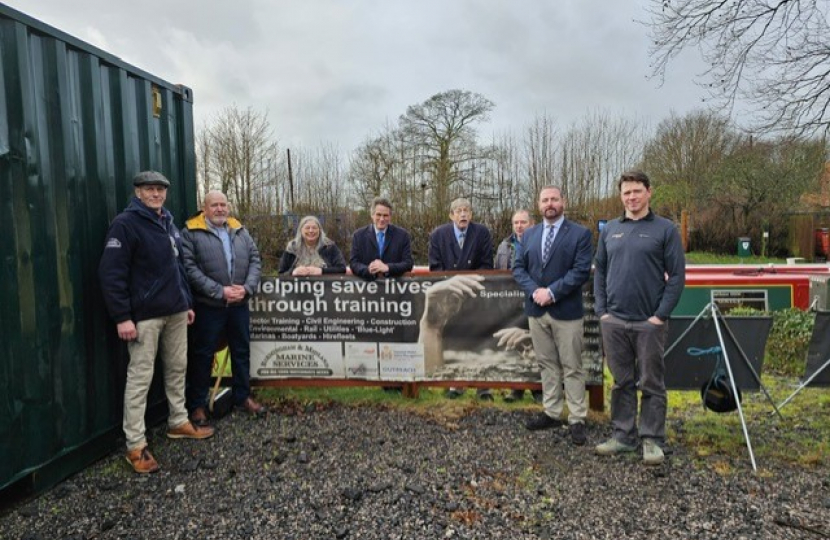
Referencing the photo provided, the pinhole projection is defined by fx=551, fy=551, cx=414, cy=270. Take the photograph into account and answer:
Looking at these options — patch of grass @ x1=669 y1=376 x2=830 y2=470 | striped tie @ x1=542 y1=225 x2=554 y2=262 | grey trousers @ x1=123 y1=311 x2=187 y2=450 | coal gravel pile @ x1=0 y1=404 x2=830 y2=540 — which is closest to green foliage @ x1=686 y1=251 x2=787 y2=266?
patch of grass @ x1=669 y1=376 x2=830 y2=470

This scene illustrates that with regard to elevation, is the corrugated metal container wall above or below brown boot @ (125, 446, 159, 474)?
above

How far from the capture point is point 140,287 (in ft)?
13.3

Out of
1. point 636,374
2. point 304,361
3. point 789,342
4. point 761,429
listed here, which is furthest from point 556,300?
point 789,342

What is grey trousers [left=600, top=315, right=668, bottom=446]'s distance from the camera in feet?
13.4

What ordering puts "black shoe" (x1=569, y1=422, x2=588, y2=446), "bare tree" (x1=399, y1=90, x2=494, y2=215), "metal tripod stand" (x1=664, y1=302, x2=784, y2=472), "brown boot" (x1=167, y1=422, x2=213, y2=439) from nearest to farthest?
"metal tripod stand" (x1=664, y1=302, x2=784, y2=472), "black shoe" (x1=569, y1=422, x2=588, y2=446), "brown boot" (x1=167, y1=422, x2=213, y2=439), "bare tree" (x1=399, y1=90, x2=494, y2=215)

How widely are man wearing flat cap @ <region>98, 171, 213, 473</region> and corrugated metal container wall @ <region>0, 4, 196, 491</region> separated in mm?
256

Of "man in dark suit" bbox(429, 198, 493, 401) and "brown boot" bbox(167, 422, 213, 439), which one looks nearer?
"brown boot" bbox(167, 422, 213, 439)

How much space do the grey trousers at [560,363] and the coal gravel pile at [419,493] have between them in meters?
0.25

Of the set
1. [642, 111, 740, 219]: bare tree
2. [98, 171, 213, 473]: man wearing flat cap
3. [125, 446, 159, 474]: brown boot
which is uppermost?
[642, 111, 740, 219]: bare tree

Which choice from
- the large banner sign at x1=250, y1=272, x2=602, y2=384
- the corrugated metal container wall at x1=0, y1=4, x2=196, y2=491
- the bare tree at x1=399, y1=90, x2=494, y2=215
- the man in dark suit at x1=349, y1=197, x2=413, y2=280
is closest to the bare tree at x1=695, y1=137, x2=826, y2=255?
the bare tree at x1=399, y1=90, x2=494, y2=215

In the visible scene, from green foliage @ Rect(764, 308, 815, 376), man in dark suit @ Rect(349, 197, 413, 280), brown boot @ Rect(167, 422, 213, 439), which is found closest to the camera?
brown boot @ Rect(167, 422, 213, 439)

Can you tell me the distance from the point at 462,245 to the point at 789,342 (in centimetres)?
454

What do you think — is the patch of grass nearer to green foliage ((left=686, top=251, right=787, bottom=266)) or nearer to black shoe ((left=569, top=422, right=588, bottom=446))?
black shoe ((left=569, top=422, right=588, bottom=446))

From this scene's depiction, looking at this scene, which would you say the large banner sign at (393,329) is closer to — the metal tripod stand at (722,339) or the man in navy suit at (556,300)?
the man in navy suit at (556,300)
